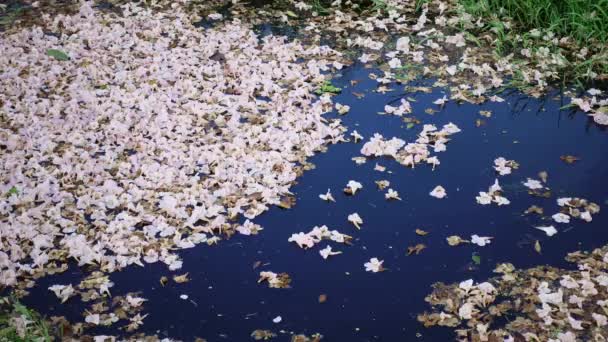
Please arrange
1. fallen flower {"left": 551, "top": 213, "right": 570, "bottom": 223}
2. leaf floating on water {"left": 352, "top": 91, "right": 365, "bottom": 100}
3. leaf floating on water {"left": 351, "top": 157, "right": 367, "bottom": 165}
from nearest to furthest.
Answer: fallen flower {"left": 551, "top": 213, "right": 570, "bottom": 223}, leaf floating on water {"left": 351, "top": 157, "right": 367, "bottom": 165}, leaf floating on water {"left": 352, "top": 91, "right": 365, "bottom": 100}

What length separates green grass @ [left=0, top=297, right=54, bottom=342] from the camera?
14.0ft

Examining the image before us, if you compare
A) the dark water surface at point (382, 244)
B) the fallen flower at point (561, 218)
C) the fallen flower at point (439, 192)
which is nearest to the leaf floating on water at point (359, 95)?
the dark water surface at point (382, 244)

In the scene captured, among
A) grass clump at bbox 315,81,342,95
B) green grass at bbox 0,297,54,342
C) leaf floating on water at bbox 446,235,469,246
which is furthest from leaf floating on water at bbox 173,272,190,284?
grass clump at bbox 315,81,342,95

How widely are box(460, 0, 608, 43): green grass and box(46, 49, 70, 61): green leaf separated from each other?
5384 millimetres

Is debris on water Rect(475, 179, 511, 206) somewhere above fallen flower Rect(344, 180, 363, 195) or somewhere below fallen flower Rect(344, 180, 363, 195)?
below

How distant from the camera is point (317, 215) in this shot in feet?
18.5

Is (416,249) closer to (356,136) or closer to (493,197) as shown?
(493,197)

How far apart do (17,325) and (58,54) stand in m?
4.65

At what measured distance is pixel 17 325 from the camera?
438cm

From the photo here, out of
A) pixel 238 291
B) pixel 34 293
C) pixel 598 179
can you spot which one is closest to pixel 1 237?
pixel 34 293

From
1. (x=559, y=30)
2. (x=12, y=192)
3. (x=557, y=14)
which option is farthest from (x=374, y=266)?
(x=557, y=14)

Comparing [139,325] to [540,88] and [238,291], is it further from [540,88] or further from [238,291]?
[540,88]

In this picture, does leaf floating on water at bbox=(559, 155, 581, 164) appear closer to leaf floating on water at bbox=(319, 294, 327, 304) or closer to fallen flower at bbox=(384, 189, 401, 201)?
fallen flower at bbox=(384, 189, 401, 201)

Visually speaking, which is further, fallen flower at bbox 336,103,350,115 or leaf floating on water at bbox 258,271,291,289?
fallen flower at bbox 336,103,350,115
